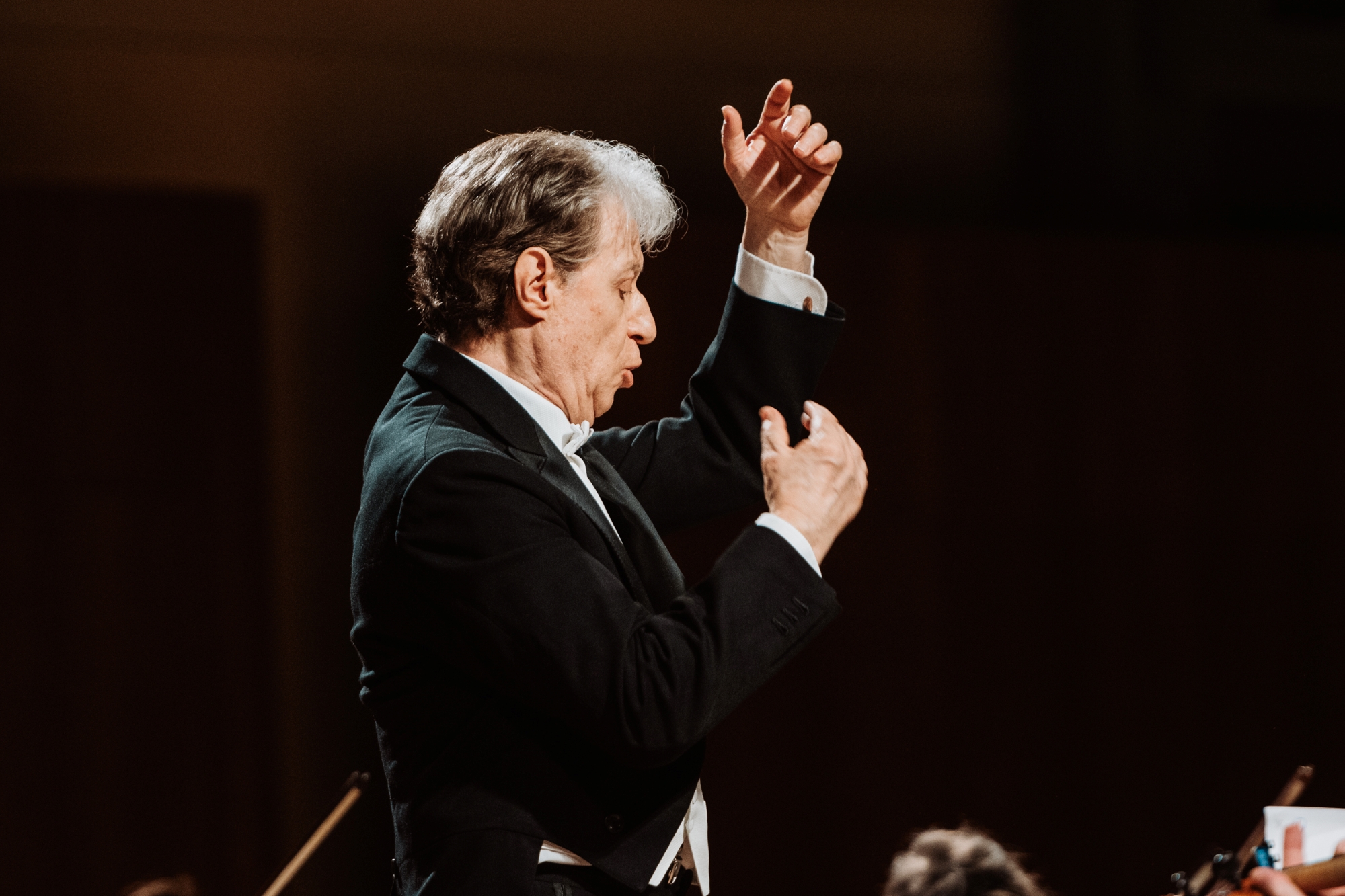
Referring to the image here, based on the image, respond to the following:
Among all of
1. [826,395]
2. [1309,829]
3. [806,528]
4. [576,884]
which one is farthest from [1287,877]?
[826,395]

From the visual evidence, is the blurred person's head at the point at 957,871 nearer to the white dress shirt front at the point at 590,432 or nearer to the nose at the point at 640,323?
the white dress shirt front at the point at 590,432

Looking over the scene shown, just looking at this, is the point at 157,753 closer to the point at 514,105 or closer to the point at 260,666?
the point at 260,666

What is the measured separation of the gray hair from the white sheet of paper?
0.87 meters

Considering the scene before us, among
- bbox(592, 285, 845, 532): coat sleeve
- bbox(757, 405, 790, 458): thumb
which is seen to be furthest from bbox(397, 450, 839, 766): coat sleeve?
bbox(592, 285, 845, 532): coat sleeve

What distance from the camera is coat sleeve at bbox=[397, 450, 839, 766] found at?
38.2 inches

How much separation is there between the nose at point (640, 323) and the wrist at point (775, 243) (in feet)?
0.57

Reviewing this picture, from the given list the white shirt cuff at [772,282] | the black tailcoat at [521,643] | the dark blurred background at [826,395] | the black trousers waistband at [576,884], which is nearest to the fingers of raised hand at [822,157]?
the white shirt cuff at [772,282]

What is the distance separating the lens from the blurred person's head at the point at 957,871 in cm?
153

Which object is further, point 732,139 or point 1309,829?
point 732,139

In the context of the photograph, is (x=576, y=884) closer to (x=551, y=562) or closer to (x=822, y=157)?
(x=551, y=562)

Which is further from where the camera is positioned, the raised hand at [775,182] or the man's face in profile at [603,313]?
the raised hand at [775,182]

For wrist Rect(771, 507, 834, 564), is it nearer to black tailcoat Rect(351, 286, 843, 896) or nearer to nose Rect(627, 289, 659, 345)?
black tailcoat Rect(351, 286, 843, 896)

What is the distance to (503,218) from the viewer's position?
1.20m

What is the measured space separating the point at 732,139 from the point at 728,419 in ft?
1.07
